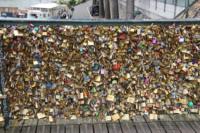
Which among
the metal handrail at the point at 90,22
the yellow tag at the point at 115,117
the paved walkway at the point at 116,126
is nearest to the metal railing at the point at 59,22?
the metal handrail at the point at 90,22

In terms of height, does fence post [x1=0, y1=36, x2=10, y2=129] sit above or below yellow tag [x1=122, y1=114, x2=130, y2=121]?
above

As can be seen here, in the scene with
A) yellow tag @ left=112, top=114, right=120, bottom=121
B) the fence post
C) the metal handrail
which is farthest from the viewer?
yellow tag @ left=112, top=114, right=120, bottom=121

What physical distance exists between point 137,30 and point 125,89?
766mm

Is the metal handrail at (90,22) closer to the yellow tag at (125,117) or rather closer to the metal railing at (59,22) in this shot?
the metal railing at (59,22)

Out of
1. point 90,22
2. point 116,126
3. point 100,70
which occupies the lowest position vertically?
point 116,126

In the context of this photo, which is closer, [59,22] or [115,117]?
[59,22]

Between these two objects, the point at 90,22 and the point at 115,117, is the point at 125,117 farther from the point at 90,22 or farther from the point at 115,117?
the point at 90,22

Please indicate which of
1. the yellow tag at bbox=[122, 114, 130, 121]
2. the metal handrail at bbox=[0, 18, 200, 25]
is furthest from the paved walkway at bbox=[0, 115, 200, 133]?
the metal handrail at bbox=[0, 18, 200, 25]

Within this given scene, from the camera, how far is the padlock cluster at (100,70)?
4883 millimetres

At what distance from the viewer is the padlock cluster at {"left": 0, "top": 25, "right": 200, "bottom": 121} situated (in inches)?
192

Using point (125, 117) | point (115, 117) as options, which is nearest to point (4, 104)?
point (115, 117)

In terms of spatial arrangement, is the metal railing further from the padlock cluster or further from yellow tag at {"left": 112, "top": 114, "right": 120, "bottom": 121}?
yellow tag at {"left": 112, "top": 114, "right": 120, "bottom": 121}

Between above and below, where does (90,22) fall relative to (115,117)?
above

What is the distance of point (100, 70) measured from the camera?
16.5 feet
